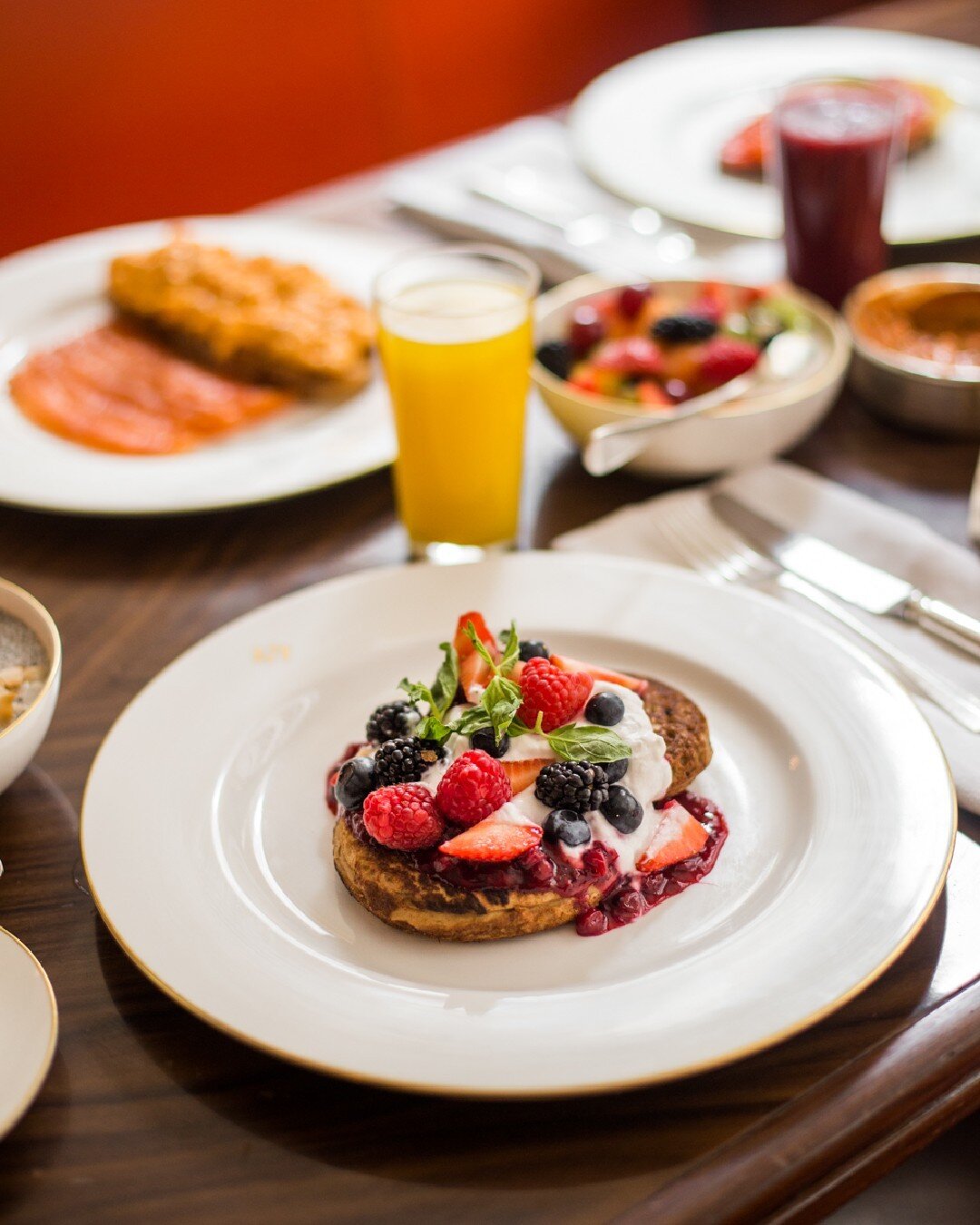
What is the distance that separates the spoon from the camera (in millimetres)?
1537

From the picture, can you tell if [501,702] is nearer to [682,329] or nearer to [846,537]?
[846,537]

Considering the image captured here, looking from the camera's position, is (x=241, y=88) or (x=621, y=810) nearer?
(x=621, y=810)

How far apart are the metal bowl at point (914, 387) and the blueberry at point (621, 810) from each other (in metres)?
0.88

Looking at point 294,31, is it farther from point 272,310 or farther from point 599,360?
point 599,360

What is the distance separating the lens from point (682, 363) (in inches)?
66.5

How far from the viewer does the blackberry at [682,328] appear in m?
1.70

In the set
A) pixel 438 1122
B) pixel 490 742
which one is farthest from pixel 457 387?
pixel 438 1122

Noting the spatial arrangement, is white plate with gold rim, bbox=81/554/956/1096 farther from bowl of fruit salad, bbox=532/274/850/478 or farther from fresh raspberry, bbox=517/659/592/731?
bowl of fruit salad, bbox=532/274/850/478

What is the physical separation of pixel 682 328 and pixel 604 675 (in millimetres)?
662

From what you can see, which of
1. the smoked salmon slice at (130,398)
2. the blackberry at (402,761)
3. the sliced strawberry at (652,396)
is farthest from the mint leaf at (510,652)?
the smoked salmon slice at (130,398)

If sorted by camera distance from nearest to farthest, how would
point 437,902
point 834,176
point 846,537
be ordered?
point 437,902 < point 846,537 < point 834,176

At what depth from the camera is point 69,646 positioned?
1.47 meters

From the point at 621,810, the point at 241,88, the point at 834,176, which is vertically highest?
the point at 834,176

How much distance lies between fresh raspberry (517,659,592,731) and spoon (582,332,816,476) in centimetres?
43
